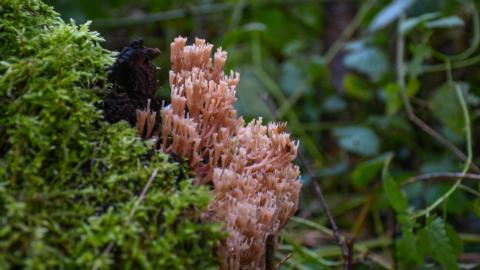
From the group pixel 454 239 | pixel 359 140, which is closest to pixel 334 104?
pixel 359 140

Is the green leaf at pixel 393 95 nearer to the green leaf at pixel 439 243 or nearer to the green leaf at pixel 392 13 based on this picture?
the green leaf at pixel 392 13

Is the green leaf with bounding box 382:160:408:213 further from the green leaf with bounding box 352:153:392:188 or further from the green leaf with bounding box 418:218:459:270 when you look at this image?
the green leaf with bounding box 352:153:392:188

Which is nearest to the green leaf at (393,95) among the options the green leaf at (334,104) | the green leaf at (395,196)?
the green leaf at (334,104)

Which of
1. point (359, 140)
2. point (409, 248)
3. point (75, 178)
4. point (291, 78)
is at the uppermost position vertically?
point (291, 78)

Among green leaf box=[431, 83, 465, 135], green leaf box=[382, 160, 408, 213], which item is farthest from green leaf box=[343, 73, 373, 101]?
green leaf box=[382, 160, 408, 213]

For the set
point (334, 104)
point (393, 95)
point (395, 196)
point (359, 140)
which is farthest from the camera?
point (334, 104)

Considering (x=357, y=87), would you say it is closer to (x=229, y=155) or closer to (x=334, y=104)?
(x=334, y=104)
